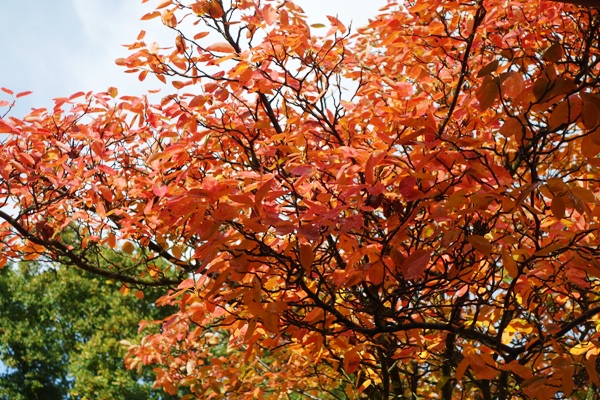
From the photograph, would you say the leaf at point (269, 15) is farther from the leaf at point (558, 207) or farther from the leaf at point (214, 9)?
the leaf at point (558, 207)

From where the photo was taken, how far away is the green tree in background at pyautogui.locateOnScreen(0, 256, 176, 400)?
16.7 meters

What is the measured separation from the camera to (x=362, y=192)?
8.39 ft

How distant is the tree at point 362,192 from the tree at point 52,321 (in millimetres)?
13127

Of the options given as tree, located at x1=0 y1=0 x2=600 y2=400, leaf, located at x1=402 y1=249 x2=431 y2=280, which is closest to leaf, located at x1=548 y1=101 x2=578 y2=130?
tree, located at x1=0 y1=0 x2=600 y2=400

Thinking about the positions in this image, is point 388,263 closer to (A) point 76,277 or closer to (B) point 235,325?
(B) point 235,325

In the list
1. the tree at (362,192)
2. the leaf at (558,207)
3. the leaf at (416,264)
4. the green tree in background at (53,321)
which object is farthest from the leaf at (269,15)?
the green tree in background at (53,321)

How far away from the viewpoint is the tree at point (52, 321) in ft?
55.2

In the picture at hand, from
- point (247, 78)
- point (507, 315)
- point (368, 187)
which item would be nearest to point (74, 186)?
point (247, 78)

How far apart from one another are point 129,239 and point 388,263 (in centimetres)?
192

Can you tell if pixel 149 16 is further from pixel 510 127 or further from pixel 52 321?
pixel 52 321

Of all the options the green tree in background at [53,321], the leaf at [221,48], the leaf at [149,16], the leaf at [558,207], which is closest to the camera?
the leaf at [558,207]

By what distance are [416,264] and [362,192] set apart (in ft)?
2.12

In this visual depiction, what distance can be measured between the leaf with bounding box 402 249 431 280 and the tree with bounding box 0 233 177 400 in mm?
15313

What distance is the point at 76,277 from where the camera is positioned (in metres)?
17.7
